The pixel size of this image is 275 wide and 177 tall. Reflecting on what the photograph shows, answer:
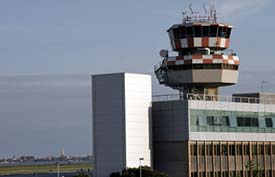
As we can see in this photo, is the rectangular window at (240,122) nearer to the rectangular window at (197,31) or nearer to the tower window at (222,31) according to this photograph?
the tower window at (222,31)

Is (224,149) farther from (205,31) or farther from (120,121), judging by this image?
(120,121)

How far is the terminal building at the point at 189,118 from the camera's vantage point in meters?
86.8

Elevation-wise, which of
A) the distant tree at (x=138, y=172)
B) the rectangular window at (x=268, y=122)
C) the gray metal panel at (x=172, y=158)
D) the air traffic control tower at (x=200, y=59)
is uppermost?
the air traffic control tower at (x=200, y=59)

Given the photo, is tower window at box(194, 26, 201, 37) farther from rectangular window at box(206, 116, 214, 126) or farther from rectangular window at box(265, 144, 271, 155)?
rectangular window at box(265, 144, 271, 155)

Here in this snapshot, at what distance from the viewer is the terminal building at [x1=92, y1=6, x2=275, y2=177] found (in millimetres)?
86750

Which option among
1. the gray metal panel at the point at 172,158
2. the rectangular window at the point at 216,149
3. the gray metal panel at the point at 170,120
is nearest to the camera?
the gray metal panel at the point at 170,120

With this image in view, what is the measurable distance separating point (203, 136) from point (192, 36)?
14.4m

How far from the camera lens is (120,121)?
282 ft

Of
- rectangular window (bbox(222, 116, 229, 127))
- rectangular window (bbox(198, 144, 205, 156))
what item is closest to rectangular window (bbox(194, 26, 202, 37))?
rectangular window (bbox(222, 116, 229, 127))

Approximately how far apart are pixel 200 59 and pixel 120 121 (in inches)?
664

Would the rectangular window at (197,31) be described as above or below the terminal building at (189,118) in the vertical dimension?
above

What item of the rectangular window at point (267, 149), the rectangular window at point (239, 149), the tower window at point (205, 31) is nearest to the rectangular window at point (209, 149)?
the rectangular window at point (239, 149)

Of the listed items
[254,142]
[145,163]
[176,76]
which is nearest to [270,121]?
[254,142]

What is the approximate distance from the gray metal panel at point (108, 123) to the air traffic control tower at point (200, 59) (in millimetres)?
13343
